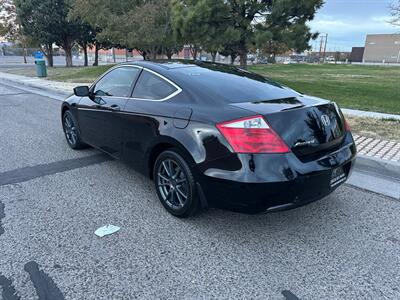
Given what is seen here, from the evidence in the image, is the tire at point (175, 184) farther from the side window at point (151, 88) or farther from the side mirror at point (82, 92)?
the side mirror at point (82, 92)

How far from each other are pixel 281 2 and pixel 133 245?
15326 millimetres

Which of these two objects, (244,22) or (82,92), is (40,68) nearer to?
(244,22)

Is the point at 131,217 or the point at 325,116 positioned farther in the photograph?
the point at 131,217

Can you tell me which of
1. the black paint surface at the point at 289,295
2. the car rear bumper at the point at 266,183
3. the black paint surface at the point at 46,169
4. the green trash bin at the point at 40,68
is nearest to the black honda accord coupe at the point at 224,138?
the car rear bumper at the point at 266,183

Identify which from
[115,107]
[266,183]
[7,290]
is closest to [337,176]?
[266,183]

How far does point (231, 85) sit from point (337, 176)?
1.38 m

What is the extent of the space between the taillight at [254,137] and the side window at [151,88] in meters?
0.97

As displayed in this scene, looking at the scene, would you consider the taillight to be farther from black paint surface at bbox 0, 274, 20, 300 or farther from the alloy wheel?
black paint surface at bbox 0, 274, 20, 300

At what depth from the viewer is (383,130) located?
6438 millimetres

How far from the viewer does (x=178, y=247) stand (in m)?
2.92

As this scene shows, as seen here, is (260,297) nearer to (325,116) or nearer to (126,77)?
(325,116)

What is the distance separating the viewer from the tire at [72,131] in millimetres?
5336

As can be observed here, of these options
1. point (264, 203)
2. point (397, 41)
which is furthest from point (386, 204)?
point (397, 41)

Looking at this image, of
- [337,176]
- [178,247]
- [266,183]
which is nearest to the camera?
[266,183]
